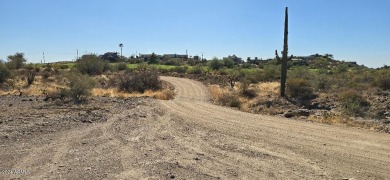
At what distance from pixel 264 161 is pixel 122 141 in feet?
15.8

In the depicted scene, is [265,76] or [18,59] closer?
[265,76]

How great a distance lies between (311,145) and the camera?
1306cm

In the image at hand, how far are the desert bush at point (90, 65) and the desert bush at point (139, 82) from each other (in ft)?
104

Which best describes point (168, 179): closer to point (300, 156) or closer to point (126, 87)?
point (300, 156)

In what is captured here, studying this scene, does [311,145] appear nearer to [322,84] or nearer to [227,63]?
[322,84]

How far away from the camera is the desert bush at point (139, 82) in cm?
4234

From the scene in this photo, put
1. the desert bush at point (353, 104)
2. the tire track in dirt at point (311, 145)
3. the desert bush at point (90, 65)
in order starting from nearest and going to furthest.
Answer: the tire track in dirt at point (311, 145)
the desert bush at point (353, 104)
the desert bush at point (90, 65)

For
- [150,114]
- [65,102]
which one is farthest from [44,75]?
[150,114]

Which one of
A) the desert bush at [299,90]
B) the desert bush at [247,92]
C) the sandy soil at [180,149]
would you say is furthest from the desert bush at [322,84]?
the sandy soil at [180,149]

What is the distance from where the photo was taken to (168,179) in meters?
9.20

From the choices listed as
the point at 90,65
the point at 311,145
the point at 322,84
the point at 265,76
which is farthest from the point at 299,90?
the point at 90,65

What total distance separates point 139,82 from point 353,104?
24970 millimetres

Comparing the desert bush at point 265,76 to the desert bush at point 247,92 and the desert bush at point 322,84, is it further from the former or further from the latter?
the desert bush at point 322,84

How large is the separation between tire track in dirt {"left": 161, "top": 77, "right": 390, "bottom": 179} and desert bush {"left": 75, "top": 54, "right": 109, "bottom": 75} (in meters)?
58.3
